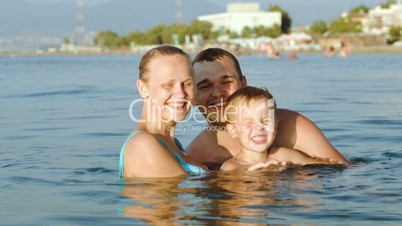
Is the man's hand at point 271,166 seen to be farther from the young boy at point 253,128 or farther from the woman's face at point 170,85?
the woman's face at point 170,85

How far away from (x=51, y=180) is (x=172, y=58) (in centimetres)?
183

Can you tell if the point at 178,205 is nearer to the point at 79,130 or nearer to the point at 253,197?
the point at 253,197

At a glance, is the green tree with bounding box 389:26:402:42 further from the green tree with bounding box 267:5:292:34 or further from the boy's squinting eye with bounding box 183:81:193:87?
the boy's squinting eye with bounding box 183:81:193:87

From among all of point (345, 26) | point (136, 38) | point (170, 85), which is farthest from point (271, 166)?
point (136, 38)

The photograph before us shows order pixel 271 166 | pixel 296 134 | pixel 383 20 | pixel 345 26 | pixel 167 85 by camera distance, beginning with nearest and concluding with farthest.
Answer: pixel 167 85
pixel 271 166
pixel 296 134
pixel 345 26
pixel 383 20

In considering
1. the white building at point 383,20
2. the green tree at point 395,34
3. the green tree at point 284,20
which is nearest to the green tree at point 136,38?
the green tree at point 284,20

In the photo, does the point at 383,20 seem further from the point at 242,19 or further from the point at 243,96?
the point at 243,96

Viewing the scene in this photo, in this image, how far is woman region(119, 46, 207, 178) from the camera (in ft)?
17.3

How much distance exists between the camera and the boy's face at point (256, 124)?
576cm

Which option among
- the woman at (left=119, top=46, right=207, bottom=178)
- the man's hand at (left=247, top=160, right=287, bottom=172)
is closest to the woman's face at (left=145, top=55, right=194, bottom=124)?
Result: the woman at (left=119, top=46, right=207, bottom=178)

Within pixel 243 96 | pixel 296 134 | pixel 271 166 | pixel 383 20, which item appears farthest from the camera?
pixel 383 20

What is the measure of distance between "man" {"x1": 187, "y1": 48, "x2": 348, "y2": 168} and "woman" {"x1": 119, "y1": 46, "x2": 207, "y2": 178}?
2.51 ft

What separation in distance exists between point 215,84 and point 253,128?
0.60 metres

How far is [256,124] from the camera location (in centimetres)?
577
